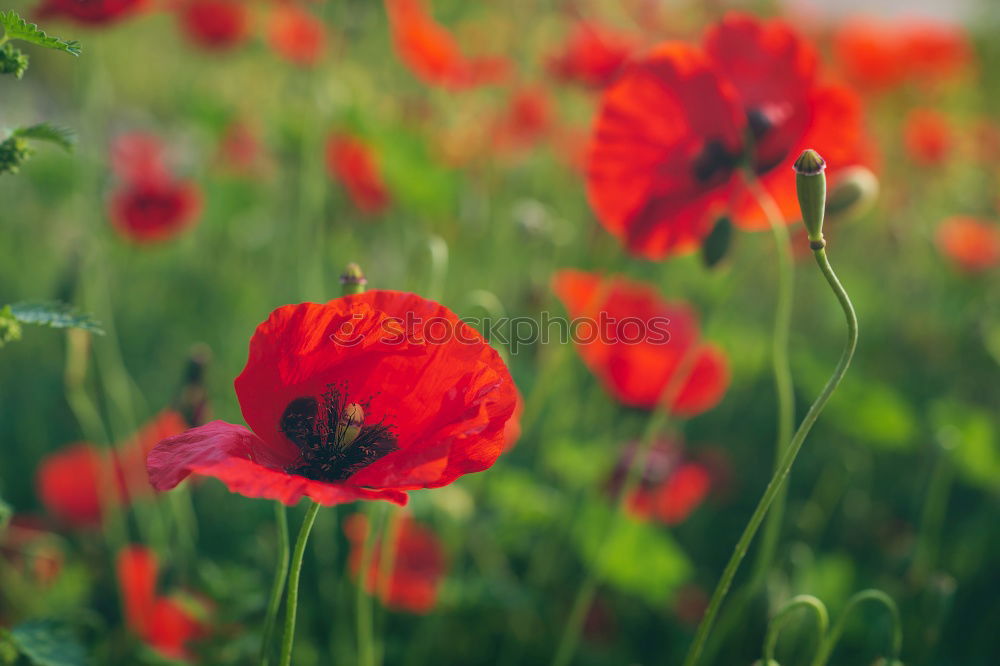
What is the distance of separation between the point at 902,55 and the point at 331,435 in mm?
3806

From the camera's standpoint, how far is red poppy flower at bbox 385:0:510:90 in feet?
7.87

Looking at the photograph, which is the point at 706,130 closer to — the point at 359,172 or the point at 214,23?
the point at 359,172

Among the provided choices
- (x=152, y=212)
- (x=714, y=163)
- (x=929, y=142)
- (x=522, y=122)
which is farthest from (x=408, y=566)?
(x=929, y=142)

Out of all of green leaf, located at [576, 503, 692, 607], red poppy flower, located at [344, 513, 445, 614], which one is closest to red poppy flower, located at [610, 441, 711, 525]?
green leaf, located at [576, 503, 692, 607]

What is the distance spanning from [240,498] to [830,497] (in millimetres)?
1490

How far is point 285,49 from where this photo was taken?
3.14 m

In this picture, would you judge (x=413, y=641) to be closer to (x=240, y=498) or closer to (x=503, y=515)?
(x=503, y=515)

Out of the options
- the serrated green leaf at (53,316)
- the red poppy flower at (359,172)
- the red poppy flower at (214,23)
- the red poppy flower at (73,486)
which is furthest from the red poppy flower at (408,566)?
the red poppy flower at (214,23)

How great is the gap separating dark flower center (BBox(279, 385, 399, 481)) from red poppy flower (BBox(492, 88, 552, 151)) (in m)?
2.26

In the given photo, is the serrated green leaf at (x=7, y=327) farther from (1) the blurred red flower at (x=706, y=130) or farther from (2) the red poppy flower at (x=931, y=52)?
(2) the red poppy flower at (x=931, y=52)

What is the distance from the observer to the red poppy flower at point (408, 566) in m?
1.59

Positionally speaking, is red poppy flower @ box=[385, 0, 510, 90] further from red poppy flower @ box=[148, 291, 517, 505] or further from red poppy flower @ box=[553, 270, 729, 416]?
red poppy flower @ box=[148, 291, 517, 505]

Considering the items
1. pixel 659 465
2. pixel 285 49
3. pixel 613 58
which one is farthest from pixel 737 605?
pixel 285 49

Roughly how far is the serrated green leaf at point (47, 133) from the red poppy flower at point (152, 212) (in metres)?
1.44
